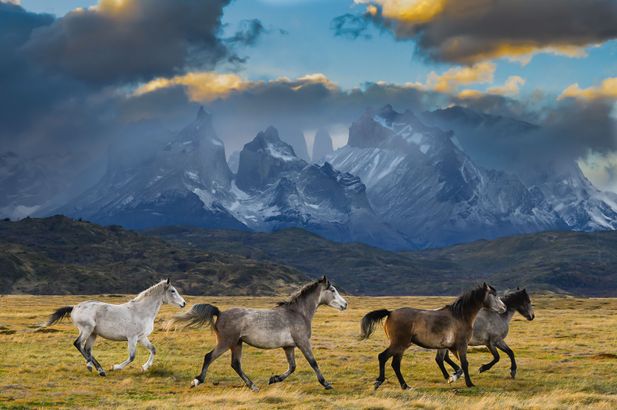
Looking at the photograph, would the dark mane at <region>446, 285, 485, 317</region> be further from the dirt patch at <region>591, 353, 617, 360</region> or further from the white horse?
the dirt patch at <region>591, 353, 617, 360</region>

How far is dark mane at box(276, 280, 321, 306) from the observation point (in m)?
24.9

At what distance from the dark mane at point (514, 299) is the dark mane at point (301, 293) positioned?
9.17m

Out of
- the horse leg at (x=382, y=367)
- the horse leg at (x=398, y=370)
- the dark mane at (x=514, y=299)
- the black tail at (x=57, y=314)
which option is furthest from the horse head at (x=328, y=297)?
the black tail at (x=57, y=314)

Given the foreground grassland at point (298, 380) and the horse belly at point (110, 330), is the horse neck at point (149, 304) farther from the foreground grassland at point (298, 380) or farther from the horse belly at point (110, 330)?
the horse belly at point (110, 330)

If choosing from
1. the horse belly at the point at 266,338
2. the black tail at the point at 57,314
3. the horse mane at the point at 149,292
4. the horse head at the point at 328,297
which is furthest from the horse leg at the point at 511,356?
the black tail at the point at 57,314

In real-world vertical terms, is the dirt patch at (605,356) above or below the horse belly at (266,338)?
below

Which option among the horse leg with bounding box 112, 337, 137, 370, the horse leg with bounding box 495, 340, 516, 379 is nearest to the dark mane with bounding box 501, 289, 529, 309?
the horse leg with bounding box 495, 340, 516, 379

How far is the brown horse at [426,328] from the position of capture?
24.0 m

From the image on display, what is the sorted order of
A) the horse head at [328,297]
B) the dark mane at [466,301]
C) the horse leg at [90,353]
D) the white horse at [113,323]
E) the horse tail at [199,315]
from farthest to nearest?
the white horse at [113,323] < the horse leg at [90,353] < the horse head at [328,297] < the dark mane at [466,301] < the horse tail at [199,315]

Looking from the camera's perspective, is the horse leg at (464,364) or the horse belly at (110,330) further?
the horse belly at (110,330)

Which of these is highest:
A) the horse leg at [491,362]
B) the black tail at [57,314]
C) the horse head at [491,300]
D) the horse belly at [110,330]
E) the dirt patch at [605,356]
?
the horse head at [491,300]

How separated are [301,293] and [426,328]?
446 cm

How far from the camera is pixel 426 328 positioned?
24.2m

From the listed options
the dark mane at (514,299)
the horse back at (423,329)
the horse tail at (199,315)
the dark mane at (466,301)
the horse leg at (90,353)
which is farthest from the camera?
the dark mane at (514,299)
